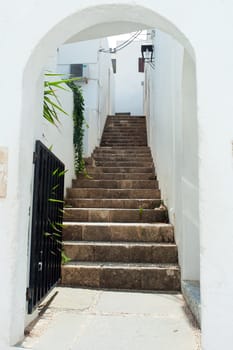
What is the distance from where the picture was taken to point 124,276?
313cm

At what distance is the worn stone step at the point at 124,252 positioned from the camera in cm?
342

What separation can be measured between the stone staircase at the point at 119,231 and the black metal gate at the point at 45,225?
66cm

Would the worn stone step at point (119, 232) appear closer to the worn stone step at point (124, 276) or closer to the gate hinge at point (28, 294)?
the worn stone step at point (124, 276)

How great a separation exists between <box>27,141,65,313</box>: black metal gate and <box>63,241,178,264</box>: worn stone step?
2.19ft

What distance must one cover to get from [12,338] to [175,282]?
1836 millimetres

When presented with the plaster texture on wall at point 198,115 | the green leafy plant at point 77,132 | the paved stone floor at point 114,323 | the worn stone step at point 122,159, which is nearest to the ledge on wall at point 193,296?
the paved stone floor at point 114,323

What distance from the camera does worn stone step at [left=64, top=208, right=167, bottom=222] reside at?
4.29m

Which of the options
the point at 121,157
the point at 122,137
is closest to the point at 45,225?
the point at 121,157

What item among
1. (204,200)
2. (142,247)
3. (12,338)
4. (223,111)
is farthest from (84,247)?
(223,111)

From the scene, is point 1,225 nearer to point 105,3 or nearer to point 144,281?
point 105,3

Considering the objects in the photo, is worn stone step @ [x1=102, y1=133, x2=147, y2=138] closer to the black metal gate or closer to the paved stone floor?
the black metal gate

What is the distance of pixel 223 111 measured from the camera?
166cm

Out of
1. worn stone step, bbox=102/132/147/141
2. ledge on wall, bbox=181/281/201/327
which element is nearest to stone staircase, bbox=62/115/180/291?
ledge on wall, bbox=181/281/201/327

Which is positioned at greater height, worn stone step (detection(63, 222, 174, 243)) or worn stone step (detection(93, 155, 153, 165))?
worn stone step (detection(93, 155, 153, 165))
